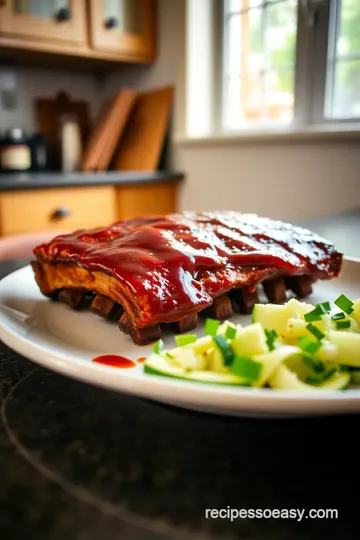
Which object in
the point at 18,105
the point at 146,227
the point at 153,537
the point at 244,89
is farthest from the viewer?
the point at 18,105

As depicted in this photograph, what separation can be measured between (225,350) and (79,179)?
2.21 m

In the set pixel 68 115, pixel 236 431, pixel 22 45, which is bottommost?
pixel 236 431

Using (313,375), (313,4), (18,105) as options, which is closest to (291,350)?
(313,375)

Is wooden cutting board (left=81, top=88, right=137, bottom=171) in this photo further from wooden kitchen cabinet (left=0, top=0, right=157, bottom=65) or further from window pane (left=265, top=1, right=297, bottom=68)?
window pane (left=265, top=1, right=297, bottom=68)

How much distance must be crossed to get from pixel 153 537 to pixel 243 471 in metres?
0.09

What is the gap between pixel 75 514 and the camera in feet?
1.09

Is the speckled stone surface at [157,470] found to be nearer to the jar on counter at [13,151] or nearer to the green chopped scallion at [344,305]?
the green chopped scallion at [344,305]

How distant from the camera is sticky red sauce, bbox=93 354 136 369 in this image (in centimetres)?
56

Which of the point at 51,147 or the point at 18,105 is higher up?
the point at 18,105

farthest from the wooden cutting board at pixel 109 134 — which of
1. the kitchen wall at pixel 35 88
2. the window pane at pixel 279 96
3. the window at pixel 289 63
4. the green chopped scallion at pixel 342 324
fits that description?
the green chopped scallion at pixel 342 324

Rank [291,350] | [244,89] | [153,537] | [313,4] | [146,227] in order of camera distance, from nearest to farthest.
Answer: [153,537]
[291,350]
[146,227]
[313,4]
[244,89]

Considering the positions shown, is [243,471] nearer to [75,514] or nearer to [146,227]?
[75,514]

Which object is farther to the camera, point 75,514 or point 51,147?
point 51,147

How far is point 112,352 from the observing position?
1.98 ft
